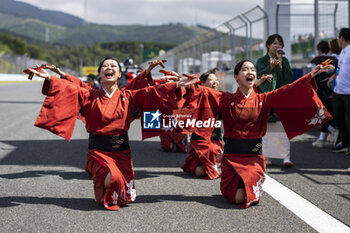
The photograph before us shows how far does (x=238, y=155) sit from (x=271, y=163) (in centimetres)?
210

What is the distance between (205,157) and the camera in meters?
5.34

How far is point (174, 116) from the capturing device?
14.3ft

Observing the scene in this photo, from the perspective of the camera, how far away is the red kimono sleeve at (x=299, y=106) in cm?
427

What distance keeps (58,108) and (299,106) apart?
7.49ft

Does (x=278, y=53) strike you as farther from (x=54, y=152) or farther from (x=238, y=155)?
(x=54, y=152)

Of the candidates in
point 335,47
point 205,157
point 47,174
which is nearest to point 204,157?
point 205,157

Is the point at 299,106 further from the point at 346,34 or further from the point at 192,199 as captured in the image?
the point at 346,34

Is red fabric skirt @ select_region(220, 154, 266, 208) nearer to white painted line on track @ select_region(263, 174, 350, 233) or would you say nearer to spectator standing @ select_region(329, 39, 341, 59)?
white painted line on track @ select_region(263, 174, 350, 233)

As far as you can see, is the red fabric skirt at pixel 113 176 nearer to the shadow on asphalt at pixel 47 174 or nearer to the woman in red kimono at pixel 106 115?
the woman in red kimono at pixel 106 115

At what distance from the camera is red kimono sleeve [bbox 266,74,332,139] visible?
4.27 m

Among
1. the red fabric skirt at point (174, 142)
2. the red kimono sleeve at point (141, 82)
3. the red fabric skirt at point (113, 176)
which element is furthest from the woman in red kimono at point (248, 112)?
the red fabric skirt at point (174, 142)

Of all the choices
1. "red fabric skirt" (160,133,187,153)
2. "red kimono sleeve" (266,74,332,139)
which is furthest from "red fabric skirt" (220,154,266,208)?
"red fabric skirt" (160,133,187,153)

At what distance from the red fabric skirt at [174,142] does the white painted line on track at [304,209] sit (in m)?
2.46

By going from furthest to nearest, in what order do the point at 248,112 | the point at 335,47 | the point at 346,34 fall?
the point at 335,47
the point at 346,34
the point at 248,112
